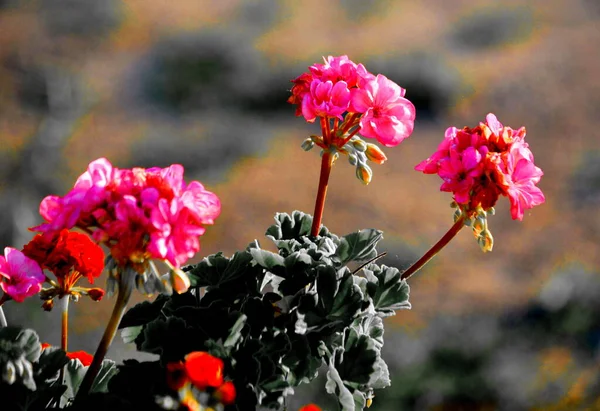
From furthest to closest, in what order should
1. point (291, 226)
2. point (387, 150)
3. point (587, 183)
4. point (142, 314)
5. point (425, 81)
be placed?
1. point (425, 81)
2. point (387, 150)
3. point (587, 183)
4. point (291, 226)
5. point (142, 314)

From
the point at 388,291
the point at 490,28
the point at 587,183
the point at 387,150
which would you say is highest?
the point at 388,291

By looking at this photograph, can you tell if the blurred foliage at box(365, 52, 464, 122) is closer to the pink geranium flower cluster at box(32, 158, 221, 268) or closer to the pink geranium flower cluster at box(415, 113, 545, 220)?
the pink geranium flower cluster at box(415, 113, 545, 220)

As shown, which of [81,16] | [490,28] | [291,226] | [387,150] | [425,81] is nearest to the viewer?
[291,226]

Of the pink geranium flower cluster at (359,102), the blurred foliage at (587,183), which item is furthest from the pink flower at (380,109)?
the blurred foliage at (587,183)

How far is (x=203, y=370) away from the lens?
0.87 metres

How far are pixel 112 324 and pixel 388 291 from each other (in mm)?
366

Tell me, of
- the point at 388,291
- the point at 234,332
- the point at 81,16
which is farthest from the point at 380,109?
the point at 81,16

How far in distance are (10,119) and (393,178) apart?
353 cm

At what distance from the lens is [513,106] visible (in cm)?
813

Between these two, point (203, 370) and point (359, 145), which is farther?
point (359, 145)

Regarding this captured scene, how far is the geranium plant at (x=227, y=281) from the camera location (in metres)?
0.88

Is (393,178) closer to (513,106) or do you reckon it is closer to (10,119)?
A: (513,106)

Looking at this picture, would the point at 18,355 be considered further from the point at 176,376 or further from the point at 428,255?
the point at 428,255

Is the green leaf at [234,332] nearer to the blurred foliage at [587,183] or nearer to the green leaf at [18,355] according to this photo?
the green leaf at [18,355]
